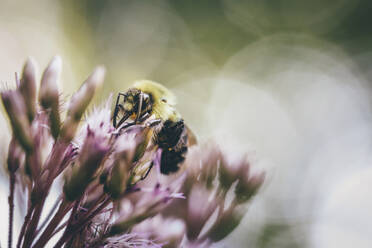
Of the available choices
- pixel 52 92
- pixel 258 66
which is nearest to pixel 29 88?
pixel 52 92

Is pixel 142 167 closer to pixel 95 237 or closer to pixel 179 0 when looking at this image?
pixel 95 237

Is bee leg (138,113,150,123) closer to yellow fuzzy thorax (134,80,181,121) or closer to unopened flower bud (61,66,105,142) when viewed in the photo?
yellow fuzzy thorax (134,80,181,121)

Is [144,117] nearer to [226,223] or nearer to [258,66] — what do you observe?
[226,223]

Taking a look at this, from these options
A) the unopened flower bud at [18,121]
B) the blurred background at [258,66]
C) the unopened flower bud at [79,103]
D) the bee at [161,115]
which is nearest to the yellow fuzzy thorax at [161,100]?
the bee at [161,115]

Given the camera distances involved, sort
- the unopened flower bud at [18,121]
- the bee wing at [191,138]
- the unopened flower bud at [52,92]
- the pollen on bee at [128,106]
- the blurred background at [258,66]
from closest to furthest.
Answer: the unopened flower bud at [18,121]
the unopened flower bud at [52,92]
the pollen on bee at [128,106]
the bee wing at [191,138]
the blurred background at [258,66]

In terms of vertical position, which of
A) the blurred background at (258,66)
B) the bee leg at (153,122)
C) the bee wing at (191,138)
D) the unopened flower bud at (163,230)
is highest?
the blurred background at (258,66)

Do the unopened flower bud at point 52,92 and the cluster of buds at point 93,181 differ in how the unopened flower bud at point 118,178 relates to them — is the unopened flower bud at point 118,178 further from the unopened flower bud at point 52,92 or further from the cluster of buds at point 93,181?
the unopened flower bud at point 52,92

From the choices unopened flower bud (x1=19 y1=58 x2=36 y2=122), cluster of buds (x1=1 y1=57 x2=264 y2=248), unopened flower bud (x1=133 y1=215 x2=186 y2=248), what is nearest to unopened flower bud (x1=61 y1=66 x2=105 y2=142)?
cluster of buds (x1=1 y1=57 x2=264 y2=248)
